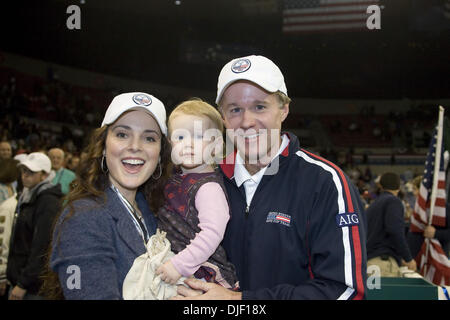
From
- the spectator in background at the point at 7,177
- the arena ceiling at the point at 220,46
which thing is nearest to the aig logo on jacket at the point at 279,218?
the spectator in background at the point at 7,177

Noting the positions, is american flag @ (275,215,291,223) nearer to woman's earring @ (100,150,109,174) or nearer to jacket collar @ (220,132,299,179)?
jacket collar @ (220,132,299,179)

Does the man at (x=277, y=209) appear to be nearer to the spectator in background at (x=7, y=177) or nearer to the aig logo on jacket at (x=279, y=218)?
the aig logo on jacket at (x=279, y=218)

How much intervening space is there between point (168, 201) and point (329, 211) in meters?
0.79

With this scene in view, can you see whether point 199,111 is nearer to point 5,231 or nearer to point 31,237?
point 31,237

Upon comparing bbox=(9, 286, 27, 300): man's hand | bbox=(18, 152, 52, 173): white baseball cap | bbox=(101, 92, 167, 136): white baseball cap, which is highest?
bbox=(101, 92, 167, 136): white baseball cap

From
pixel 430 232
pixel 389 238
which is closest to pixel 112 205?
pixel 389 238

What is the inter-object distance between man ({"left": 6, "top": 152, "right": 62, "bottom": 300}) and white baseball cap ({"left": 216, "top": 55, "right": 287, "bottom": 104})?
233cm

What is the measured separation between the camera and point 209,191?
6.09 ft

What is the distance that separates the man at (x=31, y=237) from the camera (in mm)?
3330

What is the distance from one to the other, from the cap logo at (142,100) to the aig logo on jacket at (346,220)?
0.94m

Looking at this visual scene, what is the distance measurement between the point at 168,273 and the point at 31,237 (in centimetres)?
247

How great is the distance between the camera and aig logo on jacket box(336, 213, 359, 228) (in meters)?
1.55

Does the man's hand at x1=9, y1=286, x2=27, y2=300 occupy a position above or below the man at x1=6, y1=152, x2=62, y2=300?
below

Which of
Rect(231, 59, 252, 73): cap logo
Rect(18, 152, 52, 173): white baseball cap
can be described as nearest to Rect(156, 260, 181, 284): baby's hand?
Rect(231, 59, 252, 73): cap logo
